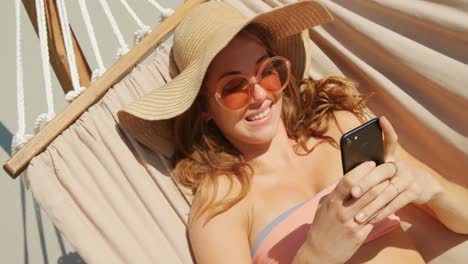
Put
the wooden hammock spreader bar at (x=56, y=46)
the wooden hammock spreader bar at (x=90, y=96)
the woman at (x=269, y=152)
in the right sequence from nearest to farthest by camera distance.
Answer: the woman at (x=269, y=152), the wooden hammock spreader bar at (x=90, y=96), the wooden hammock spreader bar at (x=56, y=46)

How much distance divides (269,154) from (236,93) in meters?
0.26

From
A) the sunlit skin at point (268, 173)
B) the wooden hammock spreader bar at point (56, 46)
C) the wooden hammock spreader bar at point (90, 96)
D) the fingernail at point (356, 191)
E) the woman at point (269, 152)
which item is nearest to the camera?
the fingernail at point (356, 191)

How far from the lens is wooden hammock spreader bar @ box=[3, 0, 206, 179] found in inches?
49.2

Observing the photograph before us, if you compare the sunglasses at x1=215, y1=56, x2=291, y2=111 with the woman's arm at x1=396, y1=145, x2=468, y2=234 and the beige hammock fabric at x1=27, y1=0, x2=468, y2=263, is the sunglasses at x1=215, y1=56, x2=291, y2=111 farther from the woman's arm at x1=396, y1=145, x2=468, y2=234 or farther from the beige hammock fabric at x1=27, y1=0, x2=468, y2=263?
the woman's arm at x1=396, y1=145, x2=468, y2=234

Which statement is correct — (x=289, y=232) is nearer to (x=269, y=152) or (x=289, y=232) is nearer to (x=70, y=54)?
(x=269, y=152)

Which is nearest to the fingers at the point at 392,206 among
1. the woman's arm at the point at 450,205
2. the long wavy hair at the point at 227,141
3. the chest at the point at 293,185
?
the woman's arm at the point at 450,205

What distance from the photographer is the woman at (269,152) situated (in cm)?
102

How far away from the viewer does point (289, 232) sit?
3.88 ft

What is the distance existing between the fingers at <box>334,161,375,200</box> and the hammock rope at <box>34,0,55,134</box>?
0.83 metres

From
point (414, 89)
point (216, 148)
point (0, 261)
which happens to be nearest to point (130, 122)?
point (216, 148)

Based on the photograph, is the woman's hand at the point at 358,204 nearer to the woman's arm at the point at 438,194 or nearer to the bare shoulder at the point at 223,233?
the woman's arm at the point at 438,194

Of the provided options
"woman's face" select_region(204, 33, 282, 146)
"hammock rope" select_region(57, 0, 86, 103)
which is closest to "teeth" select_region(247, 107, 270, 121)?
"woman's face" select_region(204, 33, 282, 146)

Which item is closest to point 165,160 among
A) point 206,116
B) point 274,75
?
point 206,116

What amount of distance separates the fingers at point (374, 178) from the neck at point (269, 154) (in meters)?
0.44
